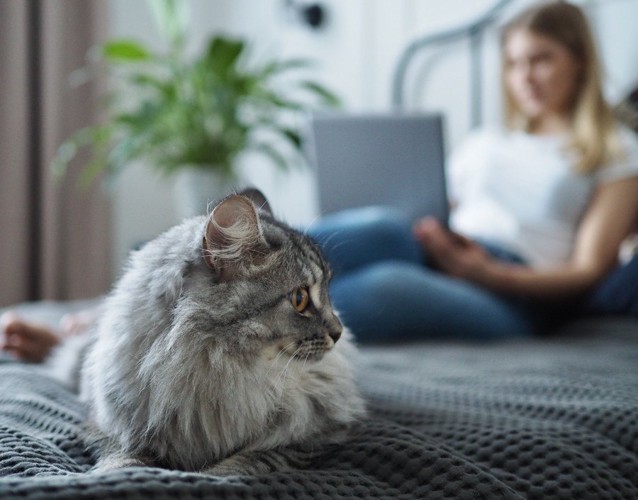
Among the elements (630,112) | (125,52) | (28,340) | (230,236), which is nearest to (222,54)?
(125,52)

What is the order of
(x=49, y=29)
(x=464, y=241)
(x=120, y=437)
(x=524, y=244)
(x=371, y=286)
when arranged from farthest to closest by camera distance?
(x=49, y=29)
(x=524, y=244)
(x=464, y=241)
(x=371, y=286)
(x=120, y=437)

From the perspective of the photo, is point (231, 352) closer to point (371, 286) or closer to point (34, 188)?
point (371, 286)

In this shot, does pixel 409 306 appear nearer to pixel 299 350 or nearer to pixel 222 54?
pixel 299 350

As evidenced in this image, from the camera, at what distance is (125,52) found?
261 centimetres

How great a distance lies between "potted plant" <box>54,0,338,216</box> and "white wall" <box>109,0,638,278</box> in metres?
0.35

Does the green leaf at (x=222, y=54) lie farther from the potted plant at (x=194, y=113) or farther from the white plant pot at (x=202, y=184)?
the white plant pot at (x=202, y=184)

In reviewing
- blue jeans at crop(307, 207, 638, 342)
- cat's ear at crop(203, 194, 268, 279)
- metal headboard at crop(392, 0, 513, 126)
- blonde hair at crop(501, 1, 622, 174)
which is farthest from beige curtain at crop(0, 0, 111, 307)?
cat's ear at crop(203, 194, 268, 279)

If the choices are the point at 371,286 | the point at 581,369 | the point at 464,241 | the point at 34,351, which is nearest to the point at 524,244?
the point at 464,241

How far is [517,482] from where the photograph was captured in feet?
2.22

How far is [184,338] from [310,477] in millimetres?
203

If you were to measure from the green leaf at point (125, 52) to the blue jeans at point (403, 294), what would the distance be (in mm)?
1432

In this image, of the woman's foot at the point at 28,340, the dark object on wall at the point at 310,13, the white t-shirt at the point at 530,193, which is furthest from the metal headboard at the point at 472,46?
the woman's foot at the point at 28,340

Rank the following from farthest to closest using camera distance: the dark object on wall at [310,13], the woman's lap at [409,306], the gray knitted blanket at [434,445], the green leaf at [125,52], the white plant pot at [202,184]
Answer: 1. the dark object on wall at [310,13]
2. the white plant pot at [202,184]
3. the green leaf at [125,52]
4. the woman's lap at [409,306]
5. the gray knitted blanket at [434,445]

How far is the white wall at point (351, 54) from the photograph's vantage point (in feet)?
7.18
